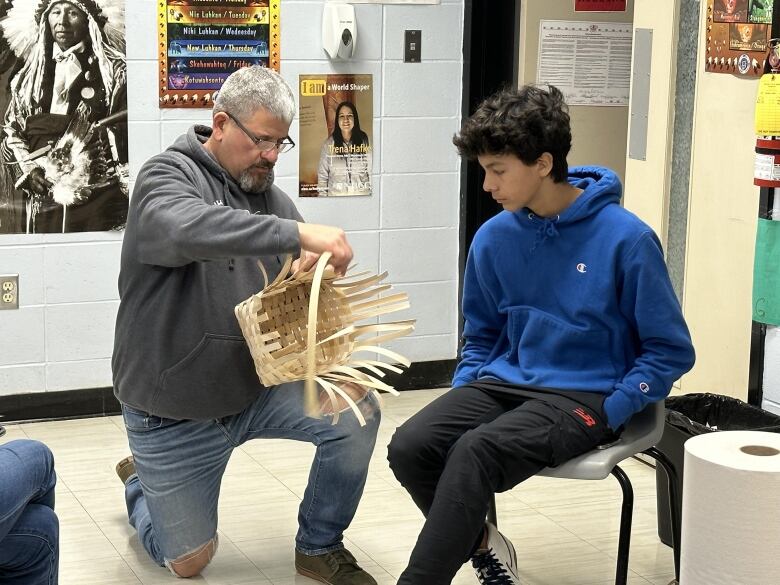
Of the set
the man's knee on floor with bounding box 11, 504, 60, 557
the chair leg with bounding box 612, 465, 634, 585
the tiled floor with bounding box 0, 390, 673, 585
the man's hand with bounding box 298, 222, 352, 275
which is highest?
the man's hand with bounding box 298, 222, 352, 275

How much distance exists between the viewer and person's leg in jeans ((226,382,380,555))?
10.2 ft

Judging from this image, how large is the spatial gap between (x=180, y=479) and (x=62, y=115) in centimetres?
175

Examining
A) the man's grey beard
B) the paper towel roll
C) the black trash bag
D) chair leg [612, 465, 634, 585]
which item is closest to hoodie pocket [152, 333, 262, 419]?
the man's grey beard

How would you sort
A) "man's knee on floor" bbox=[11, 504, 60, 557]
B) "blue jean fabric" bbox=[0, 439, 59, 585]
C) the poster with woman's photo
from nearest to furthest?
1. "blue jean fabric" bbox=[0, 439, 59, 585]
2. "man's knee on floor" bbox=[11, 504, 60, 557]
3. the poster with woman's photo

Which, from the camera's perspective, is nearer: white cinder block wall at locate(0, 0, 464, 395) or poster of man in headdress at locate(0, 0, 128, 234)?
poster of man in headdress at locate(0, 0, 128, 234)

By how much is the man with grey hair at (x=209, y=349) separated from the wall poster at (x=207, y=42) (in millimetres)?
1312

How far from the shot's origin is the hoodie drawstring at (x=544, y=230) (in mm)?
2889

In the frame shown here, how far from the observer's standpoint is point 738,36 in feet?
12.3

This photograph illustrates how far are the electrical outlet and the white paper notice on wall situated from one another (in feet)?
6.77

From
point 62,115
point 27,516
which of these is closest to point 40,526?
point 27,516

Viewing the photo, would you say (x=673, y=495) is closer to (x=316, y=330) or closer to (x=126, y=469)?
(x=316, y=330)

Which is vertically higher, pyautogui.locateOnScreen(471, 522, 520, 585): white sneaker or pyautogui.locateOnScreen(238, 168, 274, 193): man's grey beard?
pyautogui.locateOnScreen(238, 168, 274, 193): man's grey beard

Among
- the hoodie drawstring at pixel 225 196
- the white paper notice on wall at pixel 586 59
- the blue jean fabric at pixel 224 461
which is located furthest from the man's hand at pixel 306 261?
the white paper notice on wall at pixel 586 59

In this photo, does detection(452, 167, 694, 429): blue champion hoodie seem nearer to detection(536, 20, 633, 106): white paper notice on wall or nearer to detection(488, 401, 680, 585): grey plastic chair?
detection(488, 401, 680, 585): grey plastic chair
